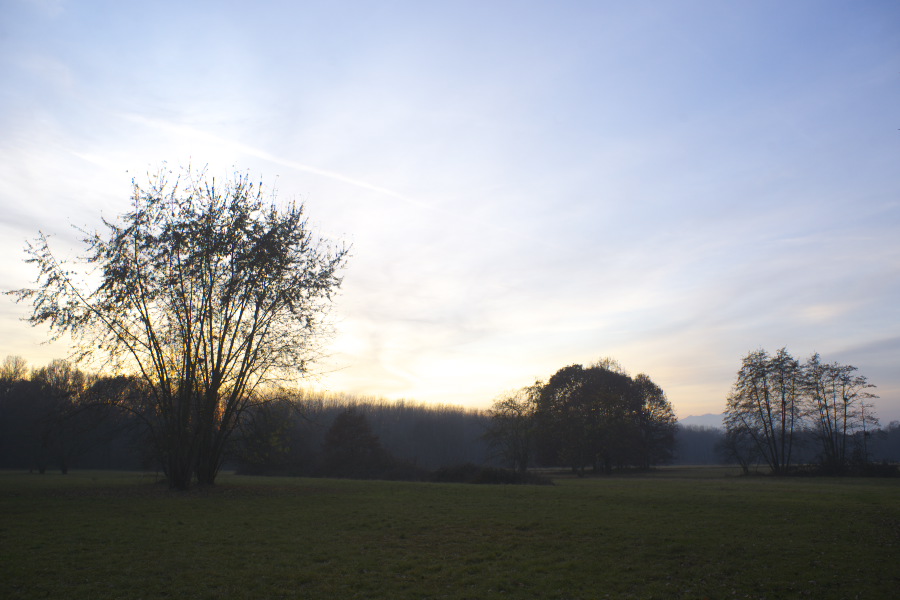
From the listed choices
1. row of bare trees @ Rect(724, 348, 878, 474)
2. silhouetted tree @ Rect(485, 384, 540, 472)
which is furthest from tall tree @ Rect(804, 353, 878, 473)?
silhouetted tree @ Rect(485, 384, 540, 472)

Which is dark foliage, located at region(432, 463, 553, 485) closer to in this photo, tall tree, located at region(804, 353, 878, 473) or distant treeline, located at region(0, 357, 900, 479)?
distant treeline, located at region(0, 357, 900, 479)

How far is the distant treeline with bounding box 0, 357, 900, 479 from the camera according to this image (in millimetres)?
26906

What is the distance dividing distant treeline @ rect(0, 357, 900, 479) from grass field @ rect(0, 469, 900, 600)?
691 cm

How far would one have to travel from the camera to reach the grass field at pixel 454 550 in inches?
377

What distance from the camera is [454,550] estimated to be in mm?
12758

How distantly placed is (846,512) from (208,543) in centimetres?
1993

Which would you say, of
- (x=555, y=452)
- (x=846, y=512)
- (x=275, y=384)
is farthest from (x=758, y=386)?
(x=275, y=384)

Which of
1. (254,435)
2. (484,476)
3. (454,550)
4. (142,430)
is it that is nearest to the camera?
(454,550)

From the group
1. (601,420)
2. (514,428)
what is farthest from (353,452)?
(601,420)

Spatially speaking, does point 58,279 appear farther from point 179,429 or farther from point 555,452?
point 555,452

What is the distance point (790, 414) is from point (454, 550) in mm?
54032

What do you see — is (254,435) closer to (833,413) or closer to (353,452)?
(353,452)

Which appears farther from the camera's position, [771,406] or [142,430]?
[771,406]

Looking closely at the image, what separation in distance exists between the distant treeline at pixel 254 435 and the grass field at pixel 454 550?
22.7 ft
